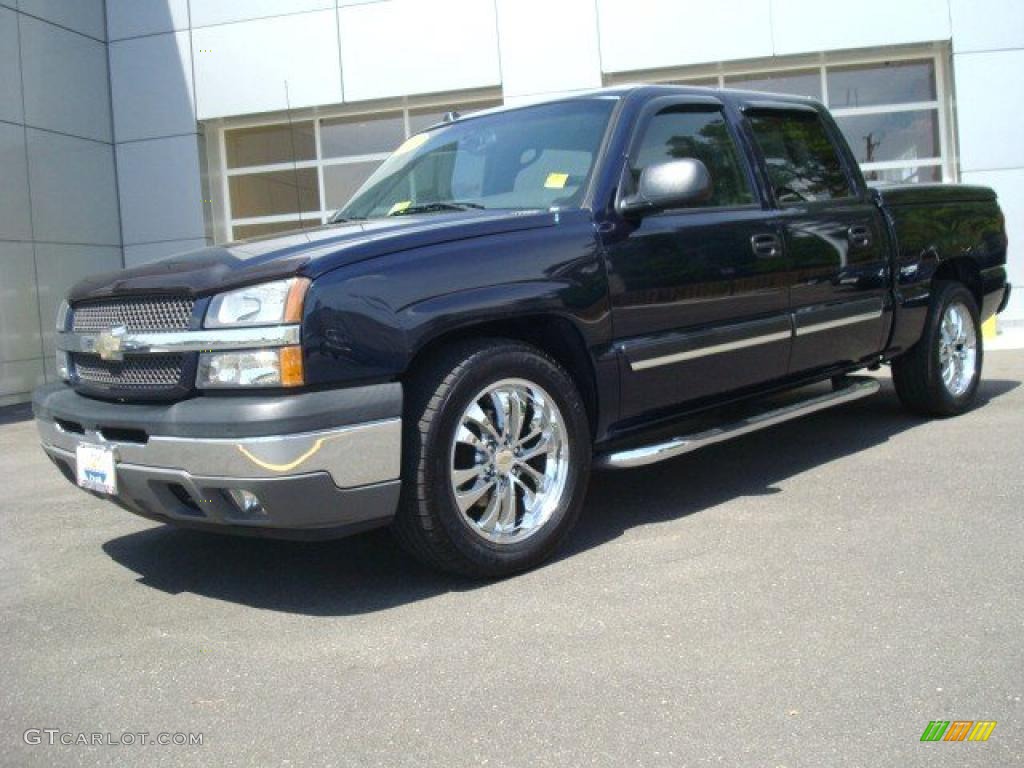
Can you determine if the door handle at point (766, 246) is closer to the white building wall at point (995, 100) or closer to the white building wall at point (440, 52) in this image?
the white building wall at point (440, 52)

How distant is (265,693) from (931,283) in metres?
4.61

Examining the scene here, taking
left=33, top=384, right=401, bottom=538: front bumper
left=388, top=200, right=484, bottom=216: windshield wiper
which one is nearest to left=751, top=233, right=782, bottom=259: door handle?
left=388, top=200, right=484, bottom=216: windshield wiper

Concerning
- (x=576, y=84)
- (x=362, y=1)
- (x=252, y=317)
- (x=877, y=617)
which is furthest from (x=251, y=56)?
(x=877, y=617)

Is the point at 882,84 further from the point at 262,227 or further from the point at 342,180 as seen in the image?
the point at 262,227

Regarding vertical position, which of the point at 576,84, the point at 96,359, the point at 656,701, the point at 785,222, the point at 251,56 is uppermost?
the point at 251,56

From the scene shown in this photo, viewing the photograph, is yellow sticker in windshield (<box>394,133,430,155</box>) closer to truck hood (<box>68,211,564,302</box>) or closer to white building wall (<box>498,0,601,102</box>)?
truck hood (<box>68,211,564,302</box>)

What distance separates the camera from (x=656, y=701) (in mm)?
2754

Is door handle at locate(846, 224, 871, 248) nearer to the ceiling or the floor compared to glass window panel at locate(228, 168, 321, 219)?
nearer to the floor

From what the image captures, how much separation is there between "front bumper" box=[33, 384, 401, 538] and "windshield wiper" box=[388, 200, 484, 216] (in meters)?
1.18

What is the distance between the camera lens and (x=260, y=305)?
3330 millimetres

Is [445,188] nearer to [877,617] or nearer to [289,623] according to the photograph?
[289,623]

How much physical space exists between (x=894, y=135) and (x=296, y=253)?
36.3 ft

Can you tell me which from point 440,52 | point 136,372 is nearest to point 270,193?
point 440,52

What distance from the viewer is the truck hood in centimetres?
338
